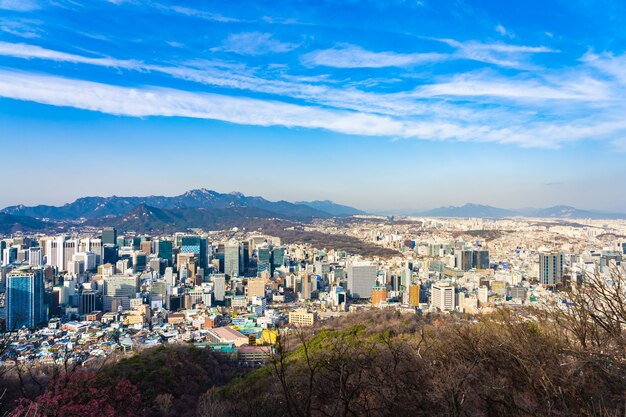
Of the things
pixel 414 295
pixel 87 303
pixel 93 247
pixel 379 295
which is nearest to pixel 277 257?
pixel 379 295

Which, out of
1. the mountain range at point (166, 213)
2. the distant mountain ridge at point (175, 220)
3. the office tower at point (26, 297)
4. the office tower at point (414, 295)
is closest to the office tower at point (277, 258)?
the office tower at point (414, 295)

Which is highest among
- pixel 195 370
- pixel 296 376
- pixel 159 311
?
pixel 296 376

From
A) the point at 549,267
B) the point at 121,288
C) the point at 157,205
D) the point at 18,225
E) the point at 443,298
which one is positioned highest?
the point at 157,205

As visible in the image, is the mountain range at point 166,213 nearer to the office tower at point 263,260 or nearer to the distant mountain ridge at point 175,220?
the distant mountain ridge at point 175,220

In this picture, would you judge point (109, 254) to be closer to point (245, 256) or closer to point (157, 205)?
point (245, 256)

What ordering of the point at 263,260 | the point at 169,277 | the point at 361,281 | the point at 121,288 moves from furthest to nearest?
the point at 263,260 → the point at 169,277 → the point at 361,281 → the point at 121,288

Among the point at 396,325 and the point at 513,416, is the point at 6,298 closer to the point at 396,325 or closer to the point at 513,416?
the point at 396,325

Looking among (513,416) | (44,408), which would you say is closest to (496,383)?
(513,416)
